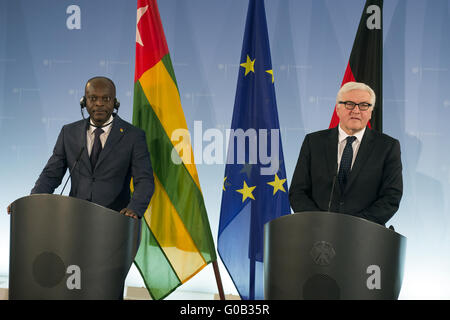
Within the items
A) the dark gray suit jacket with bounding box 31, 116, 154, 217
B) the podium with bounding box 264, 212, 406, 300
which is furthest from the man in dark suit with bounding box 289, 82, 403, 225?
the dark gray suit jacket with bounding box 31, 116, 154, 217

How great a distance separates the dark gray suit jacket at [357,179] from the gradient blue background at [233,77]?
1.40 meters

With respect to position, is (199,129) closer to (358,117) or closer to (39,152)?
(39,152)

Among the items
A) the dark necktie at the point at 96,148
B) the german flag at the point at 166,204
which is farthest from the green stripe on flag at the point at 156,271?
the dark necktie at the point at 96,148

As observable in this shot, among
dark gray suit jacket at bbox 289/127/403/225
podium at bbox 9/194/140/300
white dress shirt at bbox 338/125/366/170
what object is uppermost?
white dress shirt at bbox 338/125/366/170

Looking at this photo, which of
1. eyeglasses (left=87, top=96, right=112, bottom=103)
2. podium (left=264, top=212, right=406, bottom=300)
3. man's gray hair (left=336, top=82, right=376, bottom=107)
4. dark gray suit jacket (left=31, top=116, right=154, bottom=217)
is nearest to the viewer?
podium (left=264, top=212, right=406, bottom=300)

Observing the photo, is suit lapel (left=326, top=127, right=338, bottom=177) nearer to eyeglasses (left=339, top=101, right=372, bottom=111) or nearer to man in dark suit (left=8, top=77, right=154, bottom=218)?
eyeglasses (left=339, top=101, right=372, bottom=111)

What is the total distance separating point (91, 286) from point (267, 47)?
82.0 inches

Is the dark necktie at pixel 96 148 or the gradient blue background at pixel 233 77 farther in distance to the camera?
the gradient blue background at pixel 233 77

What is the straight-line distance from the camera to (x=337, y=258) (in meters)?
1.91

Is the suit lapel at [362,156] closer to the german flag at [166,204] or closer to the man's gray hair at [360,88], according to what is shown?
the man's gray hair at [360,88]

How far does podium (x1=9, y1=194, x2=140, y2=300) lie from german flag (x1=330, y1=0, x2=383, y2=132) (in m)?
1.83

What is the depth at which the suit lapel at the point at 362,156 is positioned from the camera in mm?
2400

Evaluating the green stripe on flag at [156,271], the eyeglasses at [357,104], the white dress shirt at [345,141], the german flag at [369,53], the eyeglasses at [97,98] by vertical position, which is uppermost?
the german flag at [369,53]

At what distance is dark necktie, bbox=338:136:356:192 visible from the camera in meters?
2.44
